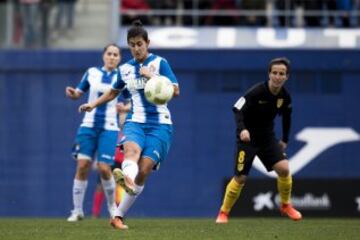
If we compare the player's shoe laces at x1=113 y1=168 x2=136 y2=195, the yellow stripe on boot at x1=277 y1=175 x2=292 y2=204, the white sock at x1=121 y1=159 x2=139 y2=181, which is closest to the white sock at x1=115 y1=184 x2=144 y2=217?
the white sock at x1=121 y1=159 x2=139 y2=181

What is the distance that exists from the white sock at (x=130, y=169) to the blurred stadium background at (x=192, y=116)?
9618 millimetres

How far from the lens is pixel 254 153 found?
13.4 metres

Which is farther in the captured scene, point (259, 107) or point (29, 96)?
point (29, 96)

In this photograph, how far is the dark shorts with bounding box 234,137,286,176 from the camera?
1338cm

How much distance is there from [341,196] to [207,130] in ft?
9.90

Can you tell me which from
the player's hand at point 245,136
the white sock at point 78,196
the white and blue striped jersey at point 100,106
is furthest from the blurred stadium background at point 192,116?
the player's hand at point 245,136

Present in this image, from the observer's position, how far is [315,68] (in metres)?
21.2

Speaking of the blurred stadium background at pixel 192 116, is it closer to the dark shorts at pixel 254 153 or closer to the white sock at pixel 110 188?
the white sock at pixel 110 188

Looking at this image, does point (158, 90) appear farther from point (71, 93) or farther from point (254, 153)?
point (71, 93)

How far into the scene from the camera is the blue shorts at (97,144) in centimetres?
1478

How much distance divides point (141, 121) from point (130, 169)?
2.21 feet

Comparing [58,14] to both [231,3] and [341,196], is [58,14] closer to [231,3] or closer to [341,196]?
[231,3]

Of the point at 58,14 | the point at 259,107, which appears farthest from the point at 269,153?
the point at 58,14

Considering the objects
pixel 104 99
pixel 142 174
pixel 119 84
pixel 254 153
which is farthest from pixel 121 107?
pixel 142 174
